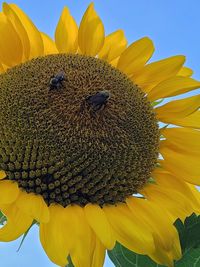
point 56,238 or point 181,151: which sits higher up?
point 181,151

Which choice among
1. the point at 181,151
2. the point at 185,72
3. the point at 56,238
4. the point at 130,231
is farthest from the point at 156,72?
the point at 56,238

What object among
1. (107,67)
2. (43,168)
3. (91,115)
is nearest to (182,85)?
(107,67)

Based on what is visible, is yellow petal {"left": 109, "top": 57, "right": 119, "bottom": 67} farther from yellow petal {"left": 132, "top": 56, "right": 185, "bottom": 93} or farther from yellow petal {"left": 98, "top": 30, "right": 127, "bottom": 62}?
yellow petal {"left": 132, "top": 56, "right": 185, "bottom": 93}

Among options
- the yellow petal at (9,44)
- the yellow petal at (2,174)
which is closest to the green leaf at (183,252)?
the yellow petal at (2,174)

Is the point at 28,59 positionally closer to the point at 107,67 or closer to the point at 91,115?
the point at 107,67

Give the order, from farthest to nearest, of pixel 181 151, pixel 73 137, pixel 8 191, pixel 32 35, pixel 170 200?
1. pixel 32 35
2. pixel 181 151
3. pixel 170 200
4. pixel 73 137
5. pixel 8 191

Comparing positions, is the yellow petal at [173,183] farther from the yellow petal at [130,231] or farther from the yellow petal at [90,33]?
the yellow petal at [90,33]

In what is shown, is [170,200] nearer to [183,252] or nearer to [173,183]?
[173,183]
